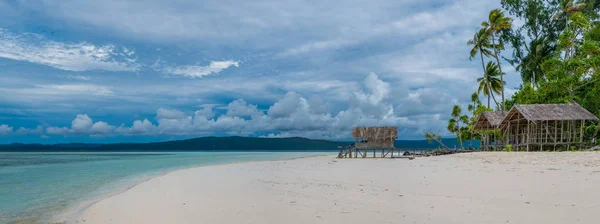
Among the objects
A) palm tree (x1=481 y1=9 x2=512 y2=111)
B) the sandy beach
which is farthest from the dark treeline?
the sandy beach

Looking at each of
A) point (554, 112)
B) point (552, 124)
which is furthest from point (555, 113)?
point (552, 124)

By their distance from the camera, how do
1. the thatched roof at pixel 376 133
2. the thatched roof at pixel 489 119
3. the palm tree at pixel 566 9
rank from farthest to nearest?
1. the thatched roof at pixel 376 133
2. the palm tree at pixel 566 9
3. the thatched roof at pixel 489 119

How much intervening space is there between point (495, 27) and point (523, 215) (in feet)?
109

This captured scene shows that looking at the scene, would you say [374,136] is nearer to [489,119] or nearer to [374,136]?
[374,136]

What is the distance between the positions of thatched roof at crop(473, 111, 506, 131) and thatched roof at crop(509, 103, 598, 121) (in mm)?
3874

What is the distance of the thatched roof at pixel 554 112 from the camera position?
22.0 metres

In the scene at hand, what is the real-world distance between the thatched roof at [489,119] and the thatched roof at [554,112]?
387 cm

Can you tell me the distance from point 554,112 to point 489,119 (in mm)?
5437

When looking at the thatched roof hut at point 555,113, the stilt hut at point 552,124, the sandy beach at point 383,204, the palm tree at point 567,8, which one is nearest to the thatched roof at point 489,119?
the stilt hut at point 552,124

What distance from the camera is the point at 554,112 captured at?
22578mm

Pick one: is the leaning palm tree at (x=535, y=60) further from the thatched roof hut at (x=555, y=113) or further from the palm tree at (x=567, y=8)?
the thatched roof hut at (x=555, y=113)

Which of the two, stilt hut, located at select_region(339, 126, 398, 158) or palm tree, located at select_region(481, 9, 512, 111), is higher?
palm tree, located at select_region(481, 9, 512, 111)

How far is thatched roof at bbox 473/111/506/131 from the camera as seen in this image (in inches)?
1095

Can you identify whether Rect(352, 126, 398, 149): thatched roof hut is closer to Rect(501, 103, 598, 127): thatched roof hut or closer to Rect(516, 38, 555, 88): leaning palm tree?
Rect(501, 103, 598, 127): thatched roof hut
